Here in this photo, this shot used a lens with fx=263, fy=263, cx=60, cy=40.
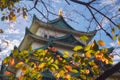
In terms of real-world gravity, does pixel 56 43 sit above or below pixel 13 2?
below

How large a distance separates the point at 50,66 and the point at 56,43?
15612 millimetres

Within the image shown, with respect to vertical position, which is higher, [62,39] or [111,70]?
[111,70]

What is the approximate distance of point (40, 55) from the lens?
6.22 m

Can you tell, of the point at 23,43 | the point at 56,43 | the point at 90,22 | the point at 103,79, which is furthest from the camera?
the point at 23,43

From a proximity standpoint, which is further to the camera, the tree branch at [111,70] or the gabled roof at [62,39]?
the gabled roof at [62,39]

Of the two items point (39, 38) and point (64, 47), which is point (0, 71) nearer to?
point (39, 38)

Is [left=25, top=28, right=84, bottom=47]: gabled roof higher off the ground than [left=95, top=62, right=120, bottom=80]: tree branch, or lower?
lower

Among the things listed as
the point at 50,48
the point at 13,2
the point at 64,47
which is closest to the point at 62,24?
the point at 64,47

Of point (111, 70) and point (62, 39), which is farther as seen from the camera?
point (62, 39)

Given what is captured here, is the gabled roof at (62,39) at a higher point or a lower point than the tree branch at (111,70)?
lower

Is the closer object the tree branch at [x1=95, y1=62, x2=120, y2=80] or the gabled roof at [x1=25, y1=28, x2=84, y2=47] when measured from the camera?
the tree branch at [x1=95, y1=62, x2=120, y2=80]

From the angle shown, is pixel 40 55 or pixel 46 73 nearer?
pixel 40 55

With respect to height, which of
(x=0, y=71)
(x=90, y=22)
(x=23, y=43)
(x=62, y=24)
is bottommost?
(x=0, y=71)

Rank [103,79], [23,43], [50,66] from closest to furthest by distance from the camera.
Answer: [103,79] < [50,66] < [23,43]
